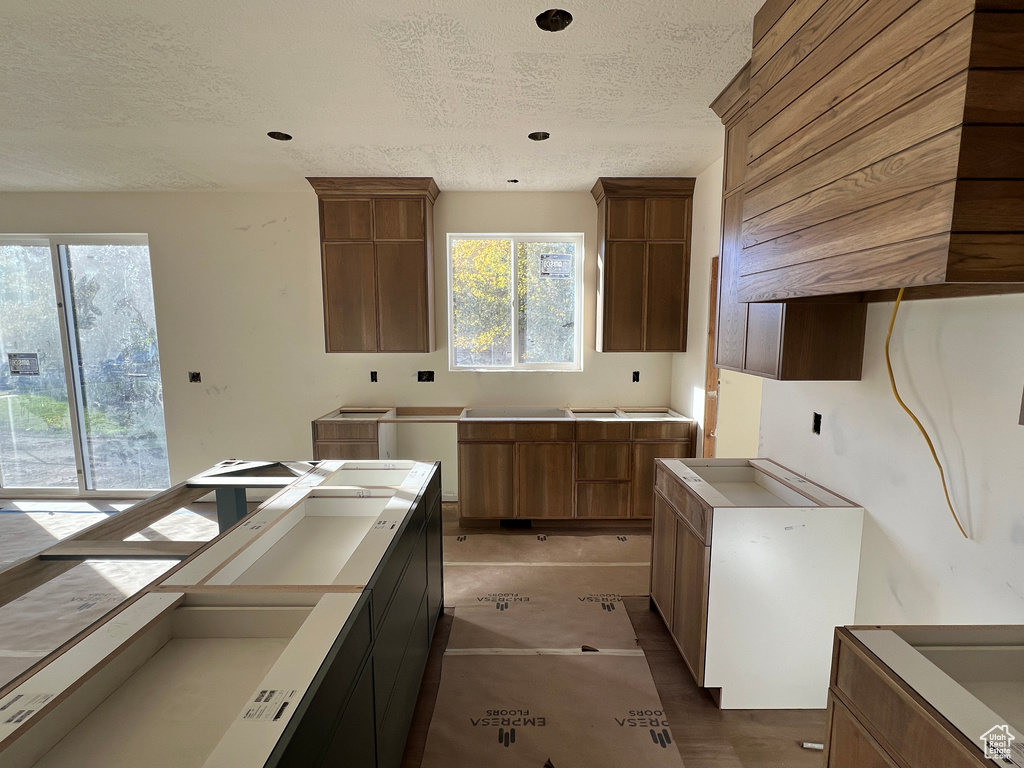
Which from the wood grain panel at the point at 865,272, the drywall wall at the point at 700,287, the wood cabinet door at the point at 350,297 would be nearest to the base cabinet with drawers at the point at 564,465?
the drywall wall at the point at 700,287

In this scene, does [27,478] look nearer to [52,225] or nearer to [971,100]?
[52,225]

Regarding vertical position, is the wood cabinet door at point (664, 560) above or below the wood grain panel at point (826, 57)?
below

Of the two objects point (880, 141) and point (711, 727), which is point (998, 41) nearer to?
point (880, 141)

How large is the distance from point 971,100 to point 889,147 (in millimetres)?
175

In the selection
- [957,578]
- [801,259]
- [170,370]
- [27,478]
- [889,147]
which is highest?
[889,147]

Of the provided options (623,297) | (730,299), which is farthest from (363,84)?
(623,297)

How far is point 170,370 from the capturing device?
4.19 metres

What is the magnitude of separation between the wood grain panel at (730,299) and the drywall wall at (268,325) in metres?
1.73

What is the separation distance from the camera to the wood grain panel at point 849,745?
1.01 metres

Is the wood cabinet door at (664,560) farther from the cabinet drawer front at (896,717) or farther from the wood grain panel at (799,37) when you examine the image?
the wood grain panel at (799,37)

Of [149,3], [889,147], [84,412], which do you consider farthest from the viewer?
[84,412]

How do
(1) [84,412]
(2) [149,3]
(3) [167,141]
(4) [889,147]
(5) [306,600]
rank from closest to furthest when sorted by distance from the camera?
(4) [889,147]
(5) [306,600]
(2) [149,3]
(3) [167,141]
(1) [84,412]

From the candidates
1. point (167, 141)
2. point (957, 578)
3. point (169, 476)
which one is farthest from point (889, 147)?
point (169, 476)

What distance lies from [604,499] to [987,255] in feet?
9.89
